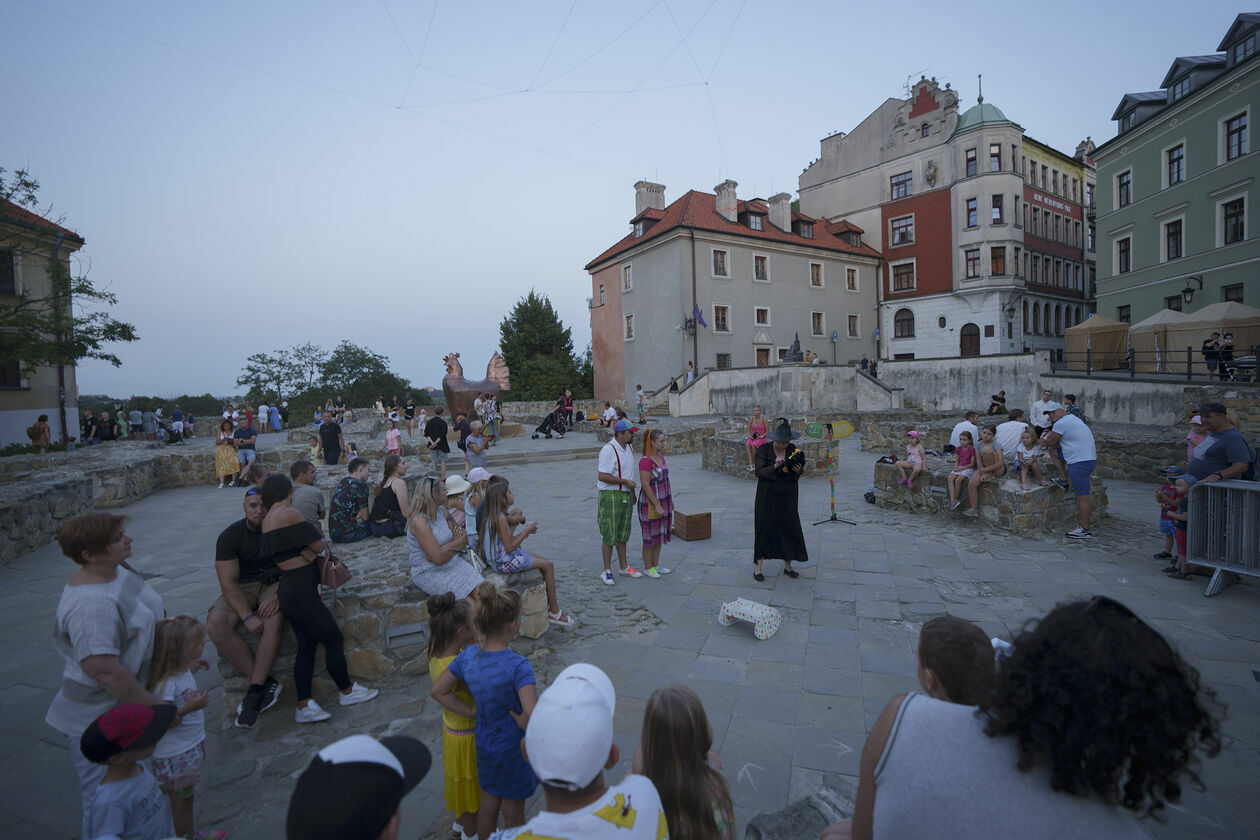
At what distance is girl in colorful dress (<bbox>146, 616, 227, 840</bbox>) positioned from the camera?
287 cm

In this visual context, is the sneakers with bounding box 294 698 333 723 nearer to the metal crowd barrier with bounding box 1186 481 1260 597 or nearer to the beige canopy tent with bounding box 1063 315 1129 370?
the metal crowd barrier with bounding box 1186 481 1260 597

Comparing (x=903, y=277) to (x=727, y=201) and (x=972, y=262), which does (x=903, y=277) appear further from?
(x=727, y=201)

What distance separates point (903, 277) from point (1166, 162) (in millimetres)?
15208

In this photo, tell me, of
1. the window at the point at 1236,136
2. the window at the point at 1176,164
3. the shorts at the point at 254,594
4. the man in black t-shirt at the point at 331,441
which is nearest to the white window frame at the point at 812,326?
the window at the point at 1176,164

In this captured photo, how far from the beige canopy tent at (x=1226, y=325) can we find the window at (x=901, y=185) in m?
21.0

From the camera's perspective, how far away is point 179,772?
288cm

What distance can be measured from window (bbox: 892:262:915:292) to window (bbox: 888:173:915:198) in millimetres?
4498

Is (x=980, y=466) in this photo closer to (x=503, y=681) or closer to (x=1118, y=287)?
(x=503, y=681)

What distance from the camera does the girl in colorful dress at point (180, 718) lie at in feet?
9.40

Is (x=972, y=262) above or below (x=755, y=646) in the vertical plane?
above

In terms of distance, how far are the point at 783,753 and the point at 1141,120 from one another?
35.8 metres

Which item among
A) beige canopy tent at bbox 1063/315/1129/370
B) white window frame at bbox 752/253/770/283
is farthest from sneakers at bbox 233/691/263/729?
white window frame at bbox 752/253/770/283

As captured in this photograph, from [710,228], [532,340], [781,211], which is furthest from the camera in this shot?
[532,340]

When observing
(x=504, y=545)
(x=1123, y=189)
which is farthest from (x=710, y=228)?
(x=504, y=545)
